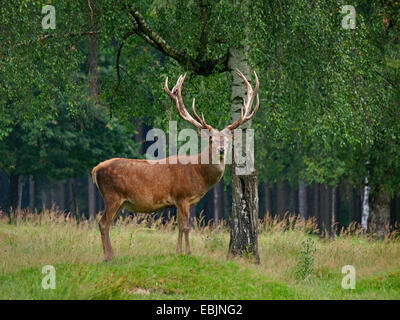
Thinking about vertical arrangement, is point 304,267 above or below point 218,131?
below

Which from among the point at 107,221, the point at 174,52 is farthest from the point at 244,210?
the point at 174,52

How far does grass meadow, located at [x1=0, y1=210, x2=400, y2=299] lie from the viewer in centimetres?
912

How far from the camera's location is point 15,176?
24172 mm

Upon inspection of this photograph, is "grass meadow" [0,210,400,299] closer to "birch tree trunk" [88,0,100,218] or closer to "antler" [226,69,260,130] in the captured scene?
"antler" [226,69,260,130]

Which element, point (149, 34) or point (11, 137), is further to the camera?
point (11, 137)

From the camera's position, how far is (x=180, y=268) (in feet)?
33.0

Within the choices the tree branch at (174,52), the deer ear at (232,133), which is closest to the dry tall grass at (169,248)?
the deer ear at (232,133)

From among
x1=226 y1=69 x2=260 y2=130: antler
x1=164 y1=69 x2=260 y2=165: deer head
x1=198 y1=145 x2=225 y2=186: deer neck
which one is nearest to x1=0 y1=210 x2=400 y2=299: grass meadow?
x1=198 y1=145 x2=225 y2=186: deer neck

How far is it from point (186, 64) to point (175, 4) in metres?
1.44

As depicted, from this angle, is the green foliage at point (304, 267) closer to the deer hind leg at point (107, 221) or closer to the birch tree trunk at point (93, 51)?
the deer hind leg at point (107, 221)

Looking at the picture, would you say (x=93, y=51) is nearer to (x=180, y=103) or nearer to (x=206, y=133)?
(x=180, y=103)
